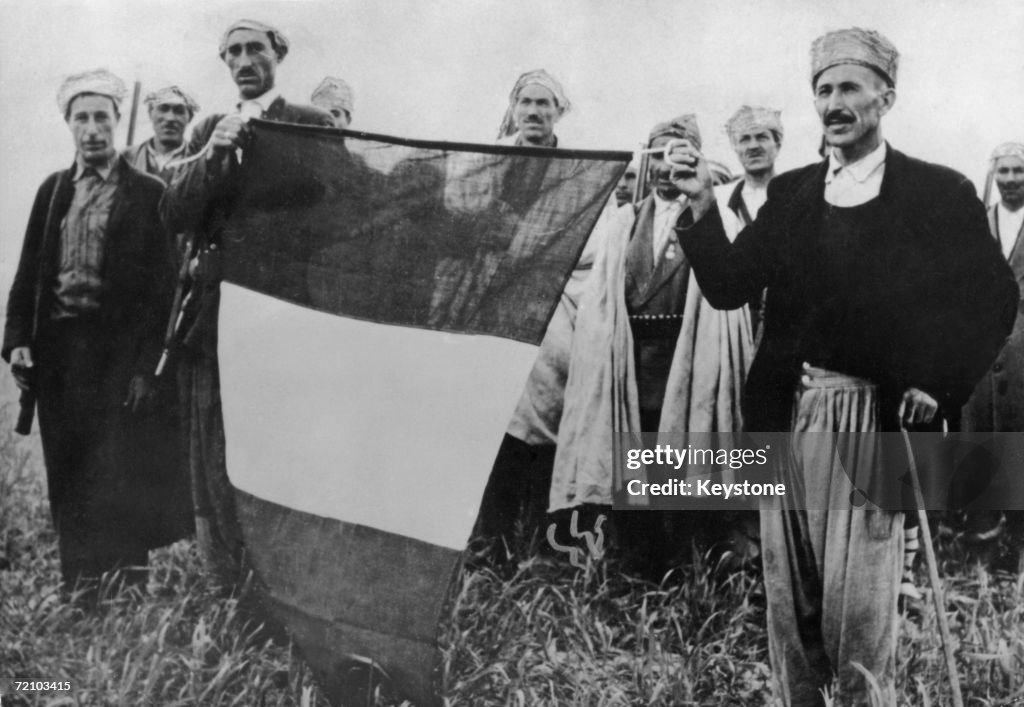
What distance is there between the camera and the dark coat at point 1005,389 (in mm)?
3453

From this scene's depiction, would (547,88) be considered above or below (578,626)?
above

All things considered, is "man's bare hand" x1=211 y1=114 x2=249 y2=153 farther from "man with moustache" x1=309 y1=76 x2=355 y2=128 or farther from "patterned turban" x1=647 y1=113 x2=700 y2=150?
"patterned turban" x1=647 y1=113 x2=700 y2=150

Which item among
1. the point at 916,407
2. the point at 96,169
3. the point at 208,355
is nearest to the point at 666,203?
the point at 916,407

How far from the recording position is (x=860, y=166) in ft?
11.0

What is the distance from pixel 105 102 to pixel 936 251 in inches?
126

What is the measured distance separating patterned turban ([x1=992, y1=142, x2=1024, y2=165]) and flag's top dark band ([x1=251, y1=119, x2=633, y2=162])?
1441 mm

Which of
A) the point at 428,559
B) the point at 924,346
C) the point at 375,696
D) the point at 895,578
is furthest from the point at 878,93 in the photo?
the point at 375,696

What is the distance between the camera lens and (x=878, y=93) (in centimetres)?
336

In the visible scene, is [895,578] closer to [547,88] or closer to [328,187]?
[547,88]

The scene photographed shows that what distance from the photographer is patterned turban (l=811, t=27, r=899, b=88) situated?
3385mm

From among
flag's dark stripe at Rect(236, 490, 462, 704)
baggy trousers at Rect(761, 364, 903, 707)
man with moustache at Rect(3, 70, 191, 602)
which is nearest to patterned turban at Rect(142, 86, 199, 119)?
man with moustache at Rect(3, 70, 191, 602)

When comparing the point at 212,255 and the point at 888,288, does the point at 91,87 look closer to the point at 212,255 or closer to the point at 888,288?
the point at 212,255

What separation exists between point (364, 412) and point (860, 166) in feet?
6.60

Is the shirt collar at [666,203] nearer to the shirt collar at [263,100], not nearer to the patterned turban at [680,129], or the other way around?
the patterned turban at [680,129]
